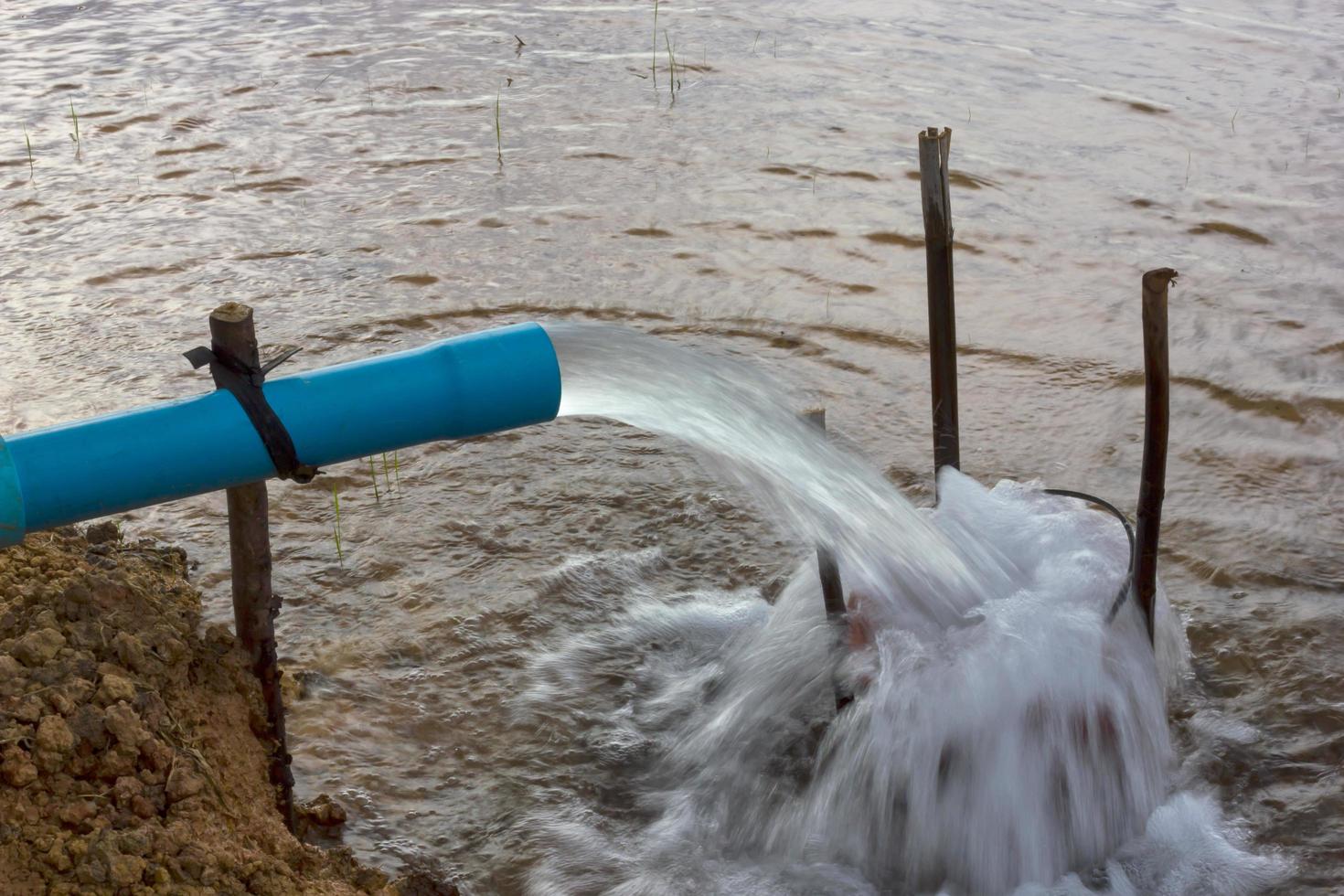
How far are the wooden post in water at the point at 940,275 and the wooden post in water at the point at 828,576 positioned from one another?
461 millimetres

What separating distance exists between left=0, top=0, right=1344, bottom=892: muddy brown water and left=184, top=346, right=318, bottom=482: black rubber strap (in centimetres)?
134

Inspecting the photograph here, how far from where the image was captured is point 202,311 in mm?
6270

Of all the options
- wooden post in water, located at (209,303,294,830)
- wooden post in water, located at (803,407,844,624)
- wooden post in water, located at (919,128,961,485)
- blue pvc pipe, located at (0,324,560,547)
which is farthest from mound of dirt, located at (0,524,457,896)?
wooden post in water, located at (919,128,961,485)

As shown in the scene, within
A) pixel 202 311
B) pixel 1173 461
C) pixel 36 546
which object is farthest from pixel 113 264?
pixel 1173 461

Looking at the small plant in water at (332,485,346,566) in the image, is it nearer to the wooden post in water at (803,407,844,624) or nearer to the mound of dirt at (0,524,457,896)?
the mound of dirt at (0,524,457,896)

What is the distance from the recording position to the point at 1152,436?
3.41 metres

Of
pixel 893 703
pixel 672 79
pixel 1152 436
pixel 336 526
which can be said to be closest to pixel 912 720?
pixel 893 703

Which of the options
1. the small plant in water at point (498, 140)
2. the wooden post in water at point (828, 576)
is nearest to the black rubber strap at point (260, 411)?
the wooden post in water at point (828, 576)

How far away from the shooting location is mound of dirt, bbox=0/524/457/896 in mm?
2408

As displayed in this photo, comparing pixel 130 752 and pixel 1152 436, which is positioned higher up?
pixel 1152 436

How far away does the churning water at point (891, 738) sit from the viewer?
340cm

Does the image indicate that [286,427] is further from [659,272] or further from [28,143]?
[28,143]

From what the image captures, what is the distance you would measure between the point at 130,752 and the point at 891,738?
1.98m

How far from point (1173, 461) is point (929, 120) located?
170 inches
